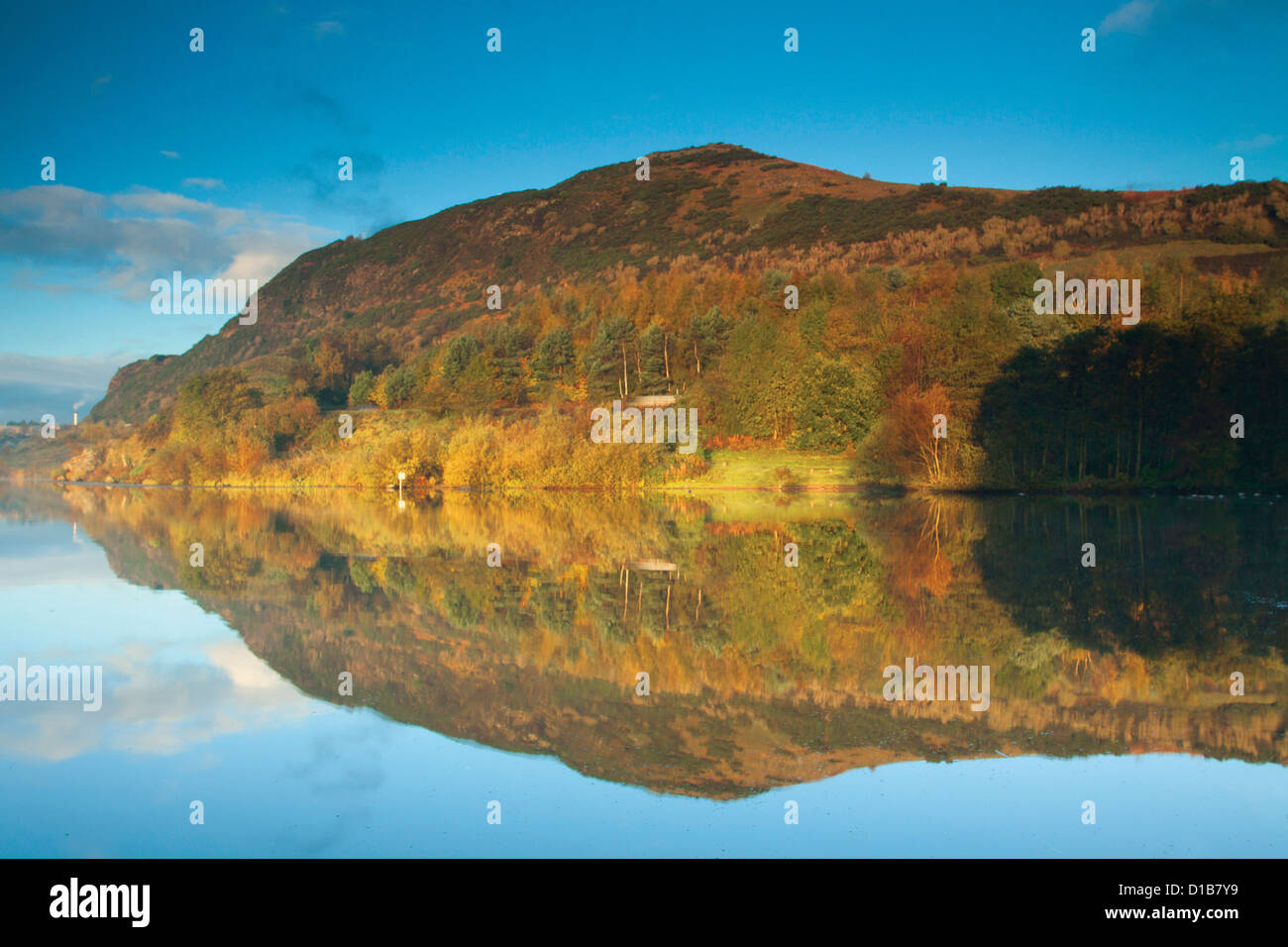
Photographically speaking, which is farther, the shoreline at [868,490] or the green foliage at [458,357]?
the green foliage at [458,357]

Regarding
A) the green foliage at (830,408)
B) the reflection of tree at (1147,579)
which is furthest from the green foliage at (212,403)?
the reflection of tree at (1147,579)

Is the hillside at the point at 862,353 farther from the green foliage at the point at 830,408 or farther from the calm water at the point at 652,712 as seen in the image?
the calm water at the point at 652,712

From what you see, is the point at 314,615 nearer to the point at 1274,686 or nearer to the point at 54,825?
the point at 54,825

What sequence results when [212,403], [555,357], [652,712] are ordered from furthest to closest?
[212,403] < [555,357] < [652,712]

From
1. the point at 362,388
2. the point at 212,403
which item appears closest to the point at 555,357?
the point at 362,388

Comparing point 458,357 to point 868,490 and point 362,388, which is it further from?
point 868,490
